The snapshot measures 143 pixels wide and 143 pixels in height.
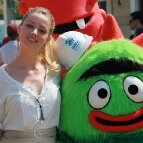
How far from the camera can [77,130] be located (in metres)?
2.22

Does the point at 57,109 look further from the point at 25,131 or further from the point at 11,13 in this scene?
the point at 11,13

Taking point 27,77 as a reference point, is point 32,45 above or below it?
above

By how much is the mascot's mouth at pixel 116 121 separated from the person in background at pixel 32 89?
0.65 feet

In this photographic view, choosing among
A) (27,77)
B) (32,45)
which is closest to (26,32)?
(32,45)

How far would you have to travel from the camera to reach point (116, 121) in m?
2.14

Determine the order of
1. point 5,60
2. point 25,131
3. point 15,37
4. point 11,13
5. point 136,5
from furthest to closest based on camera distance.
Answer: point 11,13
point 136,5
point 15,37
point 5,60
point 25,131

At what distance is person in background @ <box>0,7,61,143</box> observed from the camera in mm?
2105

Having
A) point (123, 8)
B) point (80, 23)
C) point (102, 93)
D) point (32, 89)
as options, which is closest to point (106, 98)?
point (102, 93)

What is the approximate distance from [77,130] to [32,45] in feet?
1.59

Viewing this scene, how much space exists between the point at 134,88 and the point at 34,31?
0.57 m

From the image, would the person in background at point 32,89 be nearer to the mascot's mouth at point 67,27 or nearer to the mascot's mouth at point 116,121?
the mascot's mouth at point 116,121

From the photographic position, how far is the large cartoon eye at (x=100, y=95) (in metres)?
2.15

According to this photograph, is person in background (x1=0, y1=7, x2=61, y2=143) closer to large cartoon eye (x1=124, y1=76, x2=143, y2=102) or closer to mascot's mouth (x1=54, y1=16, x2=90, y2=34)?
large cartoon eye (x1=124, y1=76, x2=143, y2=102)

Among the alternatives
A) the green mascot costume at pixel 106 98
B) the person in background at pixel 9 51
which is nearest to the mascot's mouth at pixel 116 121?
the green mascot costume at pixel 106 98
